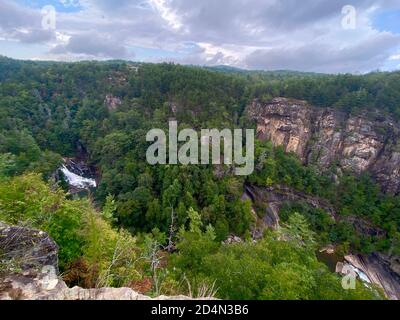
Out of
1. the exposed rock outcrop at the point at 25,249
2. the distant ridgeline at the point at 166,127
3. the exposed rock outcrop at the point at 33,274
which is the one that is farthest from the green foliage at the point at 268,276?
the distant ridgeline at the point at 166,127

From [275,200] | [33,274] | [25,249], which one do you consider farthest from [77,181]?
[33,274]

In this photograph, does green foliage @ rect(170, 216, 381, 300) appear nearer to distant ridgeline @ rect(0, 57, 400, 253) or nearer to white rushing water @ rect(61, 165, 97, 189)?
distant ridgeline @ rect(0, 57, 400, 253)

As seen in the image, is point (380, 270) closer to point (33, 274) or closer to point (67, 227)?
point (67, 227)

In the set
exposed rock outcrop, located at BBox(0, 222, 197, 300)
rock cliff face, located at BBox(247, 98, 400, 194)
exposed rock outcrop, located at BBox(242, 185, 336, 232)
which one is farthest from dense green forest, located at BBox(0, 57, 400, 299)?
rock cliff face, located at BBox(247, 98, 400, 194)

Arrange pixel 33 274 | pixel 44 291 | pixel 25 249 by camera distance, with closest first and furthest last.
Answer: pixel 44 291, pixel 33 274, pixel 25 249

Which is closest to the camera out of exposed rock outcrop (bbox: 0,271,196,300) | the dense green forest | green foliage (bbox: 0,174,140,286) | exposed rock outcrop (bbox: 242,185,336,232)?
exposed rock outcrop (bbox: 0,271,196,300)

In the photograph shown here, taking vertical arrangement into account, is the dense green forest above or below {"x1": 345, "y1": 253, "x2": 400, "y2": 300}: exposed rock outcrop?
above
